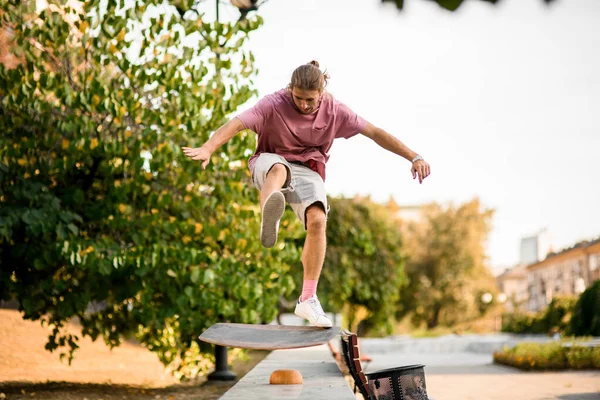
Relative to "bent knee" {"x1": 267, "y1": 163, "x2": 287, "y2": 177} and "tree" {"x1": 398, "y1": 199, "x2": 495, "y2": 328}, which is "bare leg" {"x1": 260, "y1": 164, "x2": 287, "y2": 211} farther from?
"tree" {"x1": 398, "y1": 199, "x2": 495, "y2": 328}

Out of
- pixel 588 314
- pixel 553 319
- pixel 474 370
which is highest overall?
pixel 588 314

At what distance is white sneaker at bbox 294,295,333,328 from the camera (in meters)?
5.20

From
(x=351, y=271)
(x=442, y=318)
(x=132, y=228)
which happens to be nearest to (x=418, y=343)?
(x=351, y=271)

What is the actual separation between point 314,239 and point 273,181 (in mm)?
569

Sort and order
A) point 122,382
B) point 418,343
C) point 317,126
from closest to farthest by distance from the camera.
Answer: point 317,126
point 122,382
point 418,343

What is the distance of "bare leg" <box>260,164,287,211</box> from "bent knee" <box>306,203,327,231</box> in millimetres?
323

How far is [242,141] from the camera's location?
30.6ft

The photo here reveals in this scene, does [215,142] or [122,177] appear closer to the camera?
[215,142]

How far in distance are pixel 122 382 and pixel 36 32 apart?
20.8 ft

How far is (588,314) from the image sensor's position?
22.3m

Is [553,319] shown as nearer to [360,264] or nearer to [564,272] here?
[360,264]

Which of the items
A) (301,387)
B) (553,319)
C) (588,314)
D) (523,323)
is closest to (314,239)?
(301,387)

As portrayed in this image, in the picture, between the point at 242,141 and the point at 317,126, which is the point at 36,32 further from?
the point at 317,126

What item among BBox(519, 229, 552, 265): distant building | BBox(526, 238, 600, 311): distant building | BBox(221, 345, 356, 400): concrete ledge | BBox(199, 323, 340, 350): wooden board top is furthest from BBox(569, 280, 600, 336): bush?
BBox(519, 229, 552, 265): distant building
